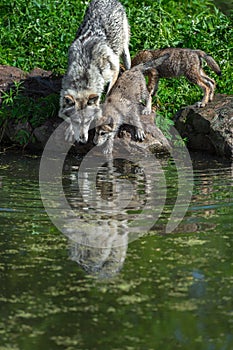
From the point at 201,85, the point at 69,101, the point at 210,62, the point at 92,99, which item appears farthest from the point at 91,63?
the point at 210,62

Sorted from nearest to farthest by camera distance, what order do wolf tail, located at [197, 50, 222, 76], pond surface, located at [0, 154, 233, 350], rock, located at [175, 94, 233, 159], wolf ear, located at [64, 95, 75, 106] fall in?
pond surface, located at [0, 154, 233, 350] < wolf ear, located at [64, 95, 75, 106] < rock, located at [175, 94, 233, 159] < wolf tail, located at [197, 50, 222, 76]

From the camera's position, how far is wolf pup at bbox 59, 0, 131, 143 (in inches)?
394

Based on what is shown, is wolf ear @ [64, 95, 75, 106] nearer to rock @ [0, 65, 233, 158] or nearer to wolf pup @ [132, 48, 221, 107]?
rock @ [0, 65, 233, 158]

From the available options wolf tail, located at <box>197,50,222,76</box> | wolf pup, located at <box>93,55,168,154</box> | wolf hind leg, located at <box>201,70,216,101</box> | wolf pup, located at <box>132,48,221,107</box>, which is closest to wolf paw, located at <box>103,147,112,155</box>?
wolf pup, located at <box>93,55,168,154</box>

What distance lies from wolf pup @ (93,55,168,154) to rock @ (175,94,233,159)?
0.50m

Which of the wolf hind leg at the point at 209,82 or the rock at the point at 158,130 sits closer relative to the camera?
the rock at the point at 158,130

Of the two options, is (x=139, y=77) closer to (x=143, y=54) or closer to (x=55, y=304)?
(x=143, y=54)

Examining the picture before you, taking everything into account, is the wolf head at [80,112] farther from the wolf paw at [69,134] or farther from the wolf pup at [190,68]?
the wolf pup at [190,68]

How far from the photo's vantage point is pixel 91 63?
401 inches

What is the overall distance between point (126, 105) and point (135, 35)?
2094 millimetres

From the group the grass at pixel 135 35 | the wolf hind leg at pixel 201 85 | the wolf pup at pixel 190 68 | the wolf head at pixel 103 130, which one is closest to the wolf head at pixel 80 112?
the wolf head at pixel 103 130

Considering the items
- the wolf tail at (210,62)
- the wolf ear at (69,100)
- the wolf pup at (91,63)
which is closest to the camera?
the wolf ear at (69,100)

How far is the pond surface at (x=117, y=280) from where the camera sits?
5191mm

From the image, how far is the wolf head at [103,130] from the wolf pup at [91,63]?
120 mm
